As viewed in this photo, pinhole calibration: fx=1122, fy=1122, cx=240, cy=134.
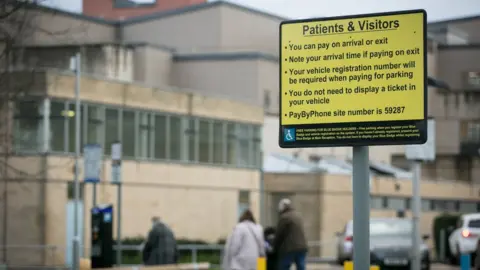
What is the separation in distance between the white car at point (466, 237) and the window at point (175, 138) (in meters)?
14.8

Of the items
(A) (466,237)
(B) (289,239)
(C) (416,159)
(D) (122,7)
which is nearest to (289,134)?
(B) (289,239)

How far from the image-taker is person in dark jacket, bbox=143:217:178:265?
2455cm

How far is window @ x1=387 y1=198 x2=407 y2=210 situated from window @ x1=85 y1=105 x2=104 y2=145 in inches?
916

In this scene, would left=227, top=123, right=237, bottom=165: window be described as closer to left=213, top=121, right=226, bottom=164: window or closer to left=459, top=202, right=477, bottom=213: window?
left=213, top=121, right=226, bottom=164: window

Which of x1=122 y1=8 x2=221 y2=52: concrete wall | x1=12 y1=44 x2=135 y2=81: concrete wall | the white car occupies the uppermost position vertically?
x1=122 y1=8 x2=221 y2=52: concrete wall

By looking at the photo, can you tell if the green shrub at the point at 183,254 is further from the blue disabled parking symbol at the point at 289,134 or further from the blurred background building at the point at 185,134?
the blue disabled parking symbol at the point at 289,134

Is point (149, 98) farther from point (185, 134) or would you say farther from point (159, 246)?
point (159, 246)

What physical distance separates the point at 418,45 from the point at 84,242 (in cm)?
3306

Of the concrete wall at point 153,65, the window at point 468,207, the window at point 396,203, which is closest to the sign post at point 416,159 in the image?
the concrete wall at point 153,65

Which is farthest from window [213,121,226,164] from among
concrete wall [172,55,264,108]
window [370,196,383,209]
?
window [370,196,383,209]

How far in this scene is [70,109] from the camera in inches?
1639

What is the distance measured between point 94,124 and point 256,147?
39.4 feet

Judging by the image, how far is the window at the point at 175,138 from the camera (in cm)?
4738

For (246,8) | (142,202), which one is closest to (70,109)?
(142,202)
